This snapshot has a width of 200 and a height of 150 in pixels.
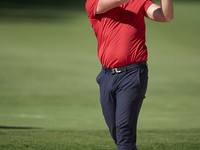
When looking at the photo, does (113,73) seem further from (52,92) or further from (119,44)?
(52,92)

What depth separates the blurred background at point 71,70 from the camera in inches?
439

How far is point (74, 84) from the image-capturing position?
55.8 feet

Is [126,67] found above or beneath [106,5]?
beneath

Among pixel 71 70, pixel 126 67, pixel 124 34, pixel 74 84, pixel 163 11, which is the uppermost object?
pixel 163 11

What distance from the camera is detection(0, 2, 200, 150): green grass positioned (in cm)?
715

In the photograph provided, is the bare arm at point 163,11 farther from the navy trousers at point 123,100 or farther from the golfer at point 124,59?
the navy trousers at point 123,100

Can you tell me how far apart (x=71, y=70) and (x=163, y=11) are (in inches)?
611

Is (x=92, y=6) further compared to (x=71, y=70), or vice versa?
(x=71, y=70)

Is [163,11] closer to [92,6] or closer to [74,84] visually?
[92,6]

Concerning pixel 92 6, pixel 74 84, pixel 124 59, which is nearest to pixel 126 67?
pixel 124 59

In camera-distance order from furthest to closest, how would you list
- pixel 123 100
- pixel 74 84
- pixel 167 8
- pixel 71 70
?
pixel 71 70 → pixel 74 84 → pixel 123 100 → pixel 167 8

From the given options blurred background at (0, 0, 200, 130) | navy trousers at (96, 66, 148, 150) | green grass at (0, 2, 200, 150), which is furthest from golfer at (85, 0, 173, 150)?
blurred background at (0, 0, 200, 130)

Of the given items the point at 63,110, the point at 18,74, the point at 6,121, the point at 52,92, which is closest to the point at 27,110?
the point at 63,110

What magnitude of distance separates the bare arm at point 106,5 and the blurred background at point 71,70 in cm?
516
